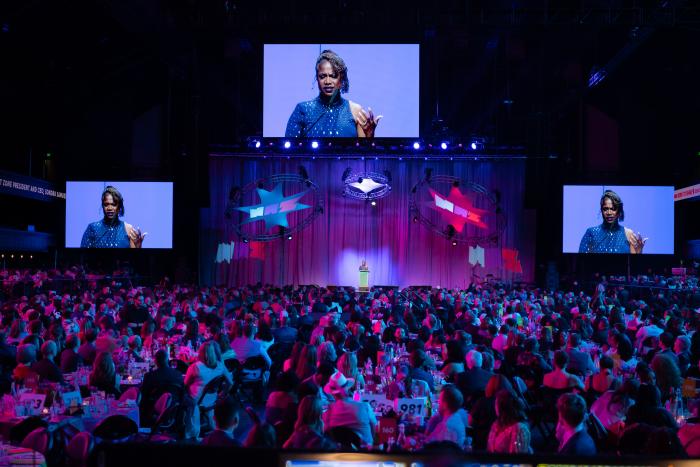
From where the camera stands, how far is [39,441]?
496cm

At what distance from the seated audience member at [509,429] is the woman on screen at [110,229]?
24.6m

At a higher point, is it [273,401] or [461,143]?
[461,143]

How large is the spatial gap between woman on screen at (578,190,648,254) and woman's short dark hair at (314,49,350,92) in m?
11.1

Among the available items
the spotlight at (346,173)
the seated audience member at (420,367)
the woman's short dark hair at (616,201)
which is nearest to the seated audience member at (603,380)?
the seated audience member at (420,367)

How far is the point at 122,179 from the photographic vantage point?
29109 mm

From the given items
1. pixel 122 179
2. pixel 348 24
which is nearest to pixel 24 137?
pixel 122 179

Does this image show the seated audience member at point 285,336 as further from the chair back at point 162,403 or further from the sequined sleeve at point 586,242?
A: the sequined sleeve at point 586,242

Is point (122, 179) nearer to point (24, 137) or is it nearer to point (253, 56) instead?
point (24, 137)

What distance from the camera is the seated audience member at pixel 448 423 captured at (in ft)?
17.7

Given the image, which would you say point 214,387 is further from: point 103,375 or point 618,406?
point 618,406

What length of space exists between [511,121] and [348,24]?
52.0ft

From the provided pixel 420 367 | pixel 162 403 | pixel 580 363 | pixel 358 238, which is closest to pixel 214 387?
pixel 162 403

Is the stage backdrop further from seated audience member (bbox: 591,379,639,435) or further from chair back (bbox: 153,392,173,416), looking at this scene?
seated audience member (bbox: 591,379,639,435)

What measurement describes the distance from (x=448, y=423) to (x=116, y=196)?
2479 cm
